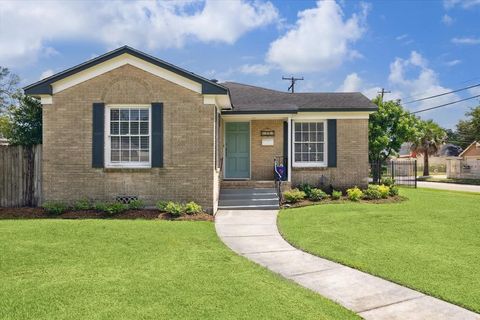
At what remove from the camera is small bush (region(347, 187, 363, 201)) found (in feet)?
46.5

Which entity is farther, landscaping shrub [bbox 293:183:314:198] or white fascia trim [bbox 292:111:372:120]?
white fascia trim [bbox 292:111:372:120]

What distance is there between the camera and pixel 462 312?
4375mm

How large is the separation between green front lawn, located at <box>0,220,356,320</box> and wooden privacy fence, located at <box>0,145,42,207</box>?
12.4 ft

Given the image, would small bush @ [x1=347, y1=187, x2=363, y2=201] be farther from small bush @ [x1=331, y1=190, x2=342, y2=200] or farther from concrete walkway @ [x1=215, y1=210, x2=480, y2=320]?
concrete walkway @ [x1=215, y1=210, x2=480, y2=320]

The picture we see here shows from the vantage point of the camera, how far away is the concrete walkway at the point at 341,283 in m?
4.41

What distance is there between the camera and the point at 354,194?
1423cm

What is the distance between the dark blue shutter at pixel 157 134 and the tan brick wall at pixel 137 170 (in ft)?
0.43

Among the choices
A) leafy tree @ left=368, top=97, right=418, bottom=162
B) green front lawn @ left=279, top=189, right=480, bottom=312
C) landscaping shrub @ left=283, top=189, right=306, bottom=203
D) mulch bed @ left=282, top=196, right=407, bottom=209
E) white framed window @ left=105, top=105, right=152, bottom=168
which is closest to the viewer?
green front lawn @ left=279, top=189, right=480, bottom=312

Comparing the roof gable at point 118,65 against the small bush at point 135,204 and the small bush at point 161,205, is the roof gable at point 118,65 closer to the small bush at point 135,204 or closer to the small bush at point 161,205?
the small bush at point 161,205

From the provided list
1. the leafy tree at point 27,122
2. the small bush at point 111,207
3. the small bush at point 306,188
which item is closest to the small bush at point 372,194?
the small bush at point 306,188

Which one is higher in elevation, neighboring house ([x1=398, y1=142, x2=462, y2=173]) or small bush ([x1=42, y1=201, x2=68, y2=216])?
neighboring house ([x1=398, y1=142, x2=462, y2=173])

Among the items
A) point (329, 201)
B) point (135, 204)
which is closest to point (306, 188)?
point (329, 201)

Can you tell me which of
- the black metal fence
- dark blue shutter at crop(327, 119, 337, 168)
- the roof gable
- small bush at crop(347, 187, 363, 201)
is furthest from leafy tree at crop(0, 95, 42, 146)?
the black metal fence

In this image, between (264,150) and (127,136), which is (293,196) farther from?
(127,136)
